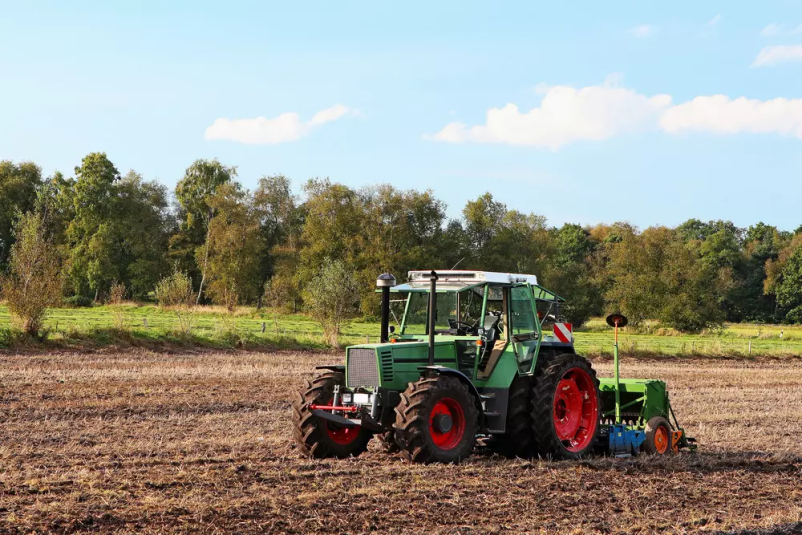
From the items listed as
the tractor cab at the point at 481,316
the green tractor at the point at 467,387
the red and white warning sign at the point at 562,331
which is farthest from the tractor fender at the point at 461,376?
the red and white warning sign at the point at 562,331

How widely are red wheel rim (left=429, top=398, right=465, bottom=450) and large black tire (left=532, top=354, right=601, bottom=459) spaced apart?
1.03 metres

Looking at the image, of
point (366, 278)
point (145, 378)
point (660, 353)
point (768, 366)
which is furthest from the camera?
point (366, 278)

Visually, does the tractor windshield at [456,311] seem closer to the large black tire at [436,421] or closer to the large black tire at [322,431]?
the large black tire at [436,421]

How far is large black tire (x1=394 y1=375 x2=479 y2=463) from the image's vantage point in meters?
10.1

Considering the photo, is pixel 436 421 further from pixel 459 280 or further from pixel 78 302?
pixel 78 302

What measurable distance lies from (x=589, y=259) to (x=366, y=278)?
4264 cm

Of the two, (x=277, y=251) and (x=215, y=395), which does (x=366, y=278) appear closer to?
(x=277, y=251)

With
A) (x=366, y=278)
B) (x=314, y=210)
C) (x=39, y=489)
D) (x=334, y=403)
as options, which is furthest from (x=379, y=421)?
(x=314, y=210)

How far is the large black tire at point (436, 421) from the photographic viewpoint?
10078mm

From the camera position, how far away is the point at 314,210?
6606cm

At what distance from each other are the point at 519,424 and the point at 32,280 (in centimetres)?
2298

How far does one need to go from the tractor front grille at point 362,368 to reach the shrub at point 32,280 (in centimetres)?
2134

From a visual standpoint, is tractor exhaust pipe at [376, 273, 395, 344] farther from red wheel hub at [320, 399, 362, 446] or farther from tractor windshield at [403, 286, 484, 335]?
red wheel hub at [320, 399, 362, 446]

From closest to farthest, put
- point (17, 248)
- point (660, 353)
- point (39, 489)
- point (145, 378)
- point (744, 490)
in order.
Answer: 1. point (39, 489)
2. point (744, 490)
3. point (145, 378)
4. point (17, 248)
5. point (660, 353)
